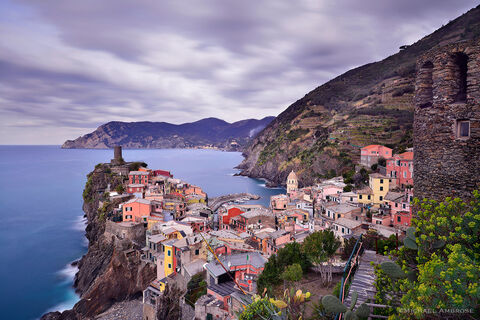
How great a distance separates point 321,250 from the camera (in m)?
14.5

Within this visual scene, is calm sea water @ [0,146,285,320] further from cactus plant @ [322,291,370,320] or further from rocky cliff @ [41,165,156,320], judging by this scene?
cactus plant @ [322,291,370,320]

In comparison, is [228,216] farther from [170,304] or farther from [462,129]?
[462,129]

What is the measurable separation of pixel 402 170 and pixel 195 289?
2826 cm

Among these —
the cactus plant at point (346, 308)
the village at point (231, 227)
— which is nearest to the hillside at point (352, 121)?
the village at point (231, 227)

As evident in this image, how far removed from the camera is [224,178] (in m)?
98.2

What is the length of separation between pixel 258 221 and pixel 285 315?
26.0 metres

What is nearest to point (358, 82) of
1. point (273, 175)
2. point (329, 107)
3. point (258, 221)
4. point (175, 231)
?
point (329, 107)

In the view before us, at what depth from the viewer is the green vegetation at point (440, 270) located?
132 inches

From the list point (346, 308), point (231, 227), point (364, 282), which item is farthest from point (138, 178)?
point (346, 308)

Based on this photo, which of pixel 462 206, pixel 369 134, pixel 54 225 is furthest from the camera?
pixel 369 134

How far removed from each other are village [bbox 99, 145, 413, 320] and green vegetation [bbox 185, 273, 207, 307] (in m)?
0.08

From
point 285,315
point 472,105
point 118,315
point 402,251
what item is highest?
point 472,105

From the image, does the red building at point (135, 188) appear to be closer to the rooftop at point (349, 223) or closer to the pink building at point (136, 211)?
the pink building at point (136, 211)

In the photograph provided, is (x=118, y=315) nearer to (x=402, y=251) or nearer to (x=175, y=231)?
(x=175, y=231)
